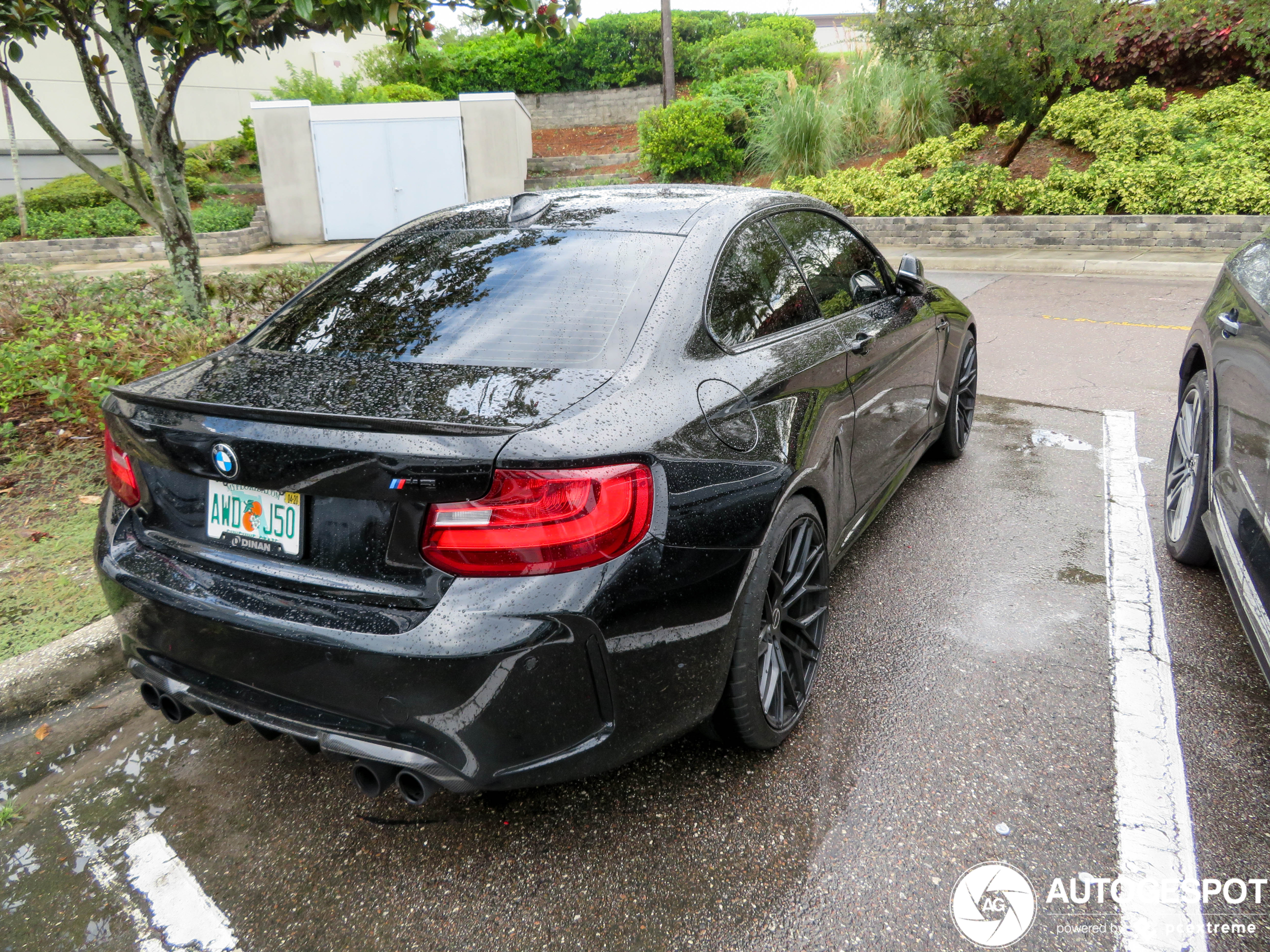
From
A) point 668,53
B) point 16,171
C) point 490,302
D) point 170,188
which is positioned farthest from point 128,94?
point 490,302

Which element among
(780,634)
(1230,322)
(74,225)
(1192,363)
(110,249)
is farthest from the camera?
(74,225)

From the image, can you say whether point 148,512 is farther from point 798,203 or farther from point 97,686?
point 798,203

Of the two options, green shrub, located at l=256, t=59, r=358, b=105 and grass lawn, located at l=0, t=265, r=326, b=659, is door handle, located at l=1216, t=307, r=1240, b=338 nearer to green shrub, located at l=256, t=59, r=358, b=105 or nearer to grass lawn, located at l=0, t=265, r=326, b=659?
grass lawn, located at l=0, t=265, r=326, b=659

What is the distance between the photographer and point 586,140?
24.7 meters

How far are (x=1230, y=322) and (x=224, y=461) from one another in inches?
134

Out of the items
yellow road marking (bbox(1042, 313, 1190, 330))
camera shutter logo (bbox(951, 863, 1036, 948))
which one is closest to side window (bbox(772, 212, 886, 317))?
camera shutter logo (bbox(951, 863, 1036, 948))

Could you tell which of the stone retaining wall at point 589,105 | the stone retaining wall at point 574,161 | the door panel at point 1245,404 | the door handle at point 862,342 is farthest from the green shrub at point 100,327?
the stone retaining wall at point 589,105

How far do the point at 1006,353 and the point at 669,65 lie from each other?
58.0 feet

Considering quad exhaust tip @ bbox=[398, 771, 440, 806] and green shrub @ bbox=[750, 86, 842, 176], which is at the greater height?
green shrub @ bbox=[750, 86, 842, 176]

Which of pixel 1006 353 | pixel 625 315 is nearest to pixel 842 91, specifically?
pixel 1006 353

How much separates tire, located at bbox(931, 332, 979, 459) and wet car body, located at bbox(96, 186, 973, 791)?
2.47 m

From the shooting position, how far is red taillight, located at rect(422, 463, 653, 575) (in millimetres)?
1859

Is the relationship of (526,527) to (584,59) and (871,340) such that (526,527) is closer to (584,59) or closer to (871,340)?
(871,340)

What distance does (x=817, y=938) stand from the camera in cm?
201
